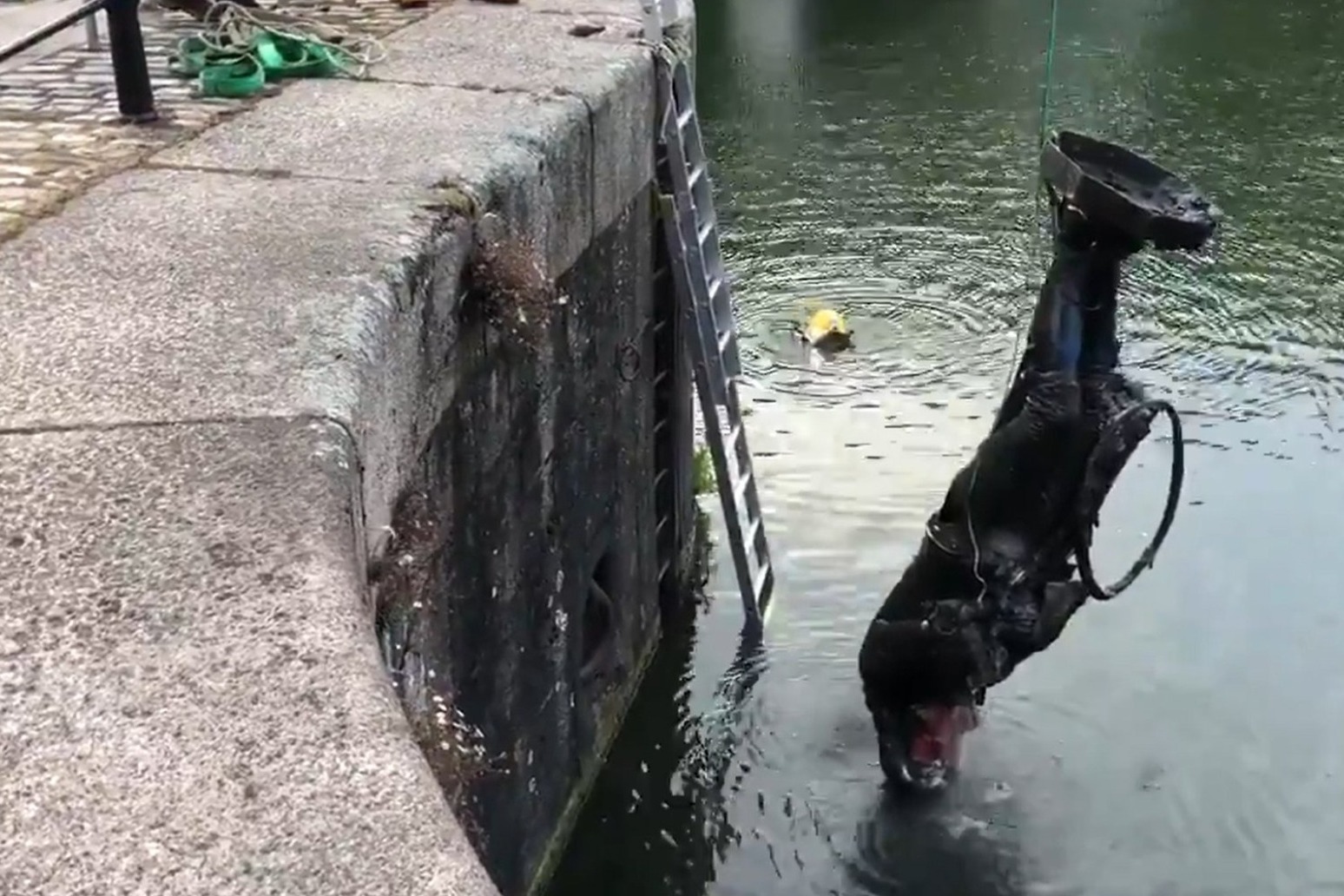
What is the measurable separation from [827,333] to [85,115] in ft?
24.1

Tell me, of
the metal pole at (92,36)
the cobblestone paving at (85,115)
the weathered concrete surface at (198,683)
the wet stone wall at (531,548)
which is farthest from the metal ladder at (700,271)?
the weathered concrete surface at (198,683)

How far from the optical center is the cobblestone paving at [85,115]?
527cm

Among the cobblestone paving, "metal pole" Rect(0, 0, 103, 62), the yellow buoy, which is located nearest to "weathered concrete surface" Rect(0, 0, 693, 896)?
the cobblestone paving

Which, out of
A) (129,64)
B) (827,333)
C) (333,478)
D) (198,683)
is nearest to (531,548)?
(129,64)

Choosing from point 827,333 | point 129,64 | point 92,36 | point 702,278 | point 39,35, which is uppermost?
point 39,35

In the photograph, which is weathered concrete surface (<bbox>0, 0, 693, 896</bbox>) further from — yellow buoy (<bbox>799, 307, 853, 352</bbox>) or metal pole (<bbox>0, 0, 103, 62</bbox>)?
yellow buoy (<bbox>799, 307, 853, 352</bbox>)

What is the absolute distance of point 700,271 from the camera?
7969mm

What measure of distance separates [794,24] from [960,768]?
61.2 feet

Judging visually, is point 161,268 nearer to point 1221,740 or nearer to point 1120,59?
point 1221,740

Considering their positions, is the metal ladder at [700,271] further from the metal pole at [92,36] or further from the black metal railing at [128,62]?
the metal pole at [92,36]

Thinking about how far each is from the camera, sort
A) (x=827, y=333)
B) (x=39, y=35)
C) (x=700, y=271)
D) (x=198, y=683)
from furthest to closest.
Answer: (x=827, y=333) < (x=700, y=271) < (x=39, y=35) < (x=198, y=683)

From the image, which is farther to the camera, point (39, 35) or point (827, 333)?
point (827, 333)

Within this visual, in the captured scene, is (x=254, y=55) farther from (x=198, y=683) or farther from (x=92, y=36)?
(x=198, y=683)

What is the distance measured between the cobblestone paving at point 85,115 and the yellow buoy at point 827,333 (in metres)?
5.39
